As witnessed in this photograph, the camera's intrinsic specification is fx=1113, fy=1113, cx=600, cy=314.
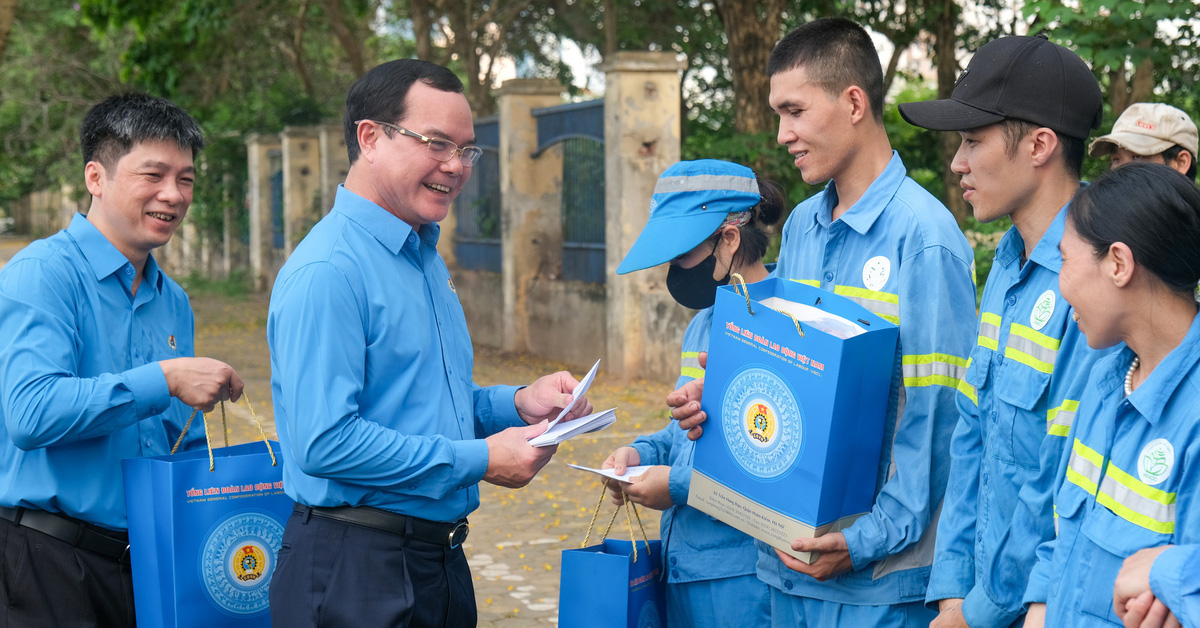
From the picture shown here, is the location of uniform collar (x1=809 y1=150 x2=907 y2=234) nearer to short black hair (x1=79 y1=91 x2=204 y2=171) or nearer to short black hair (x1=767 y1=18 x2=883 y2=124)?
short black hair (x1=767 y1=18 x2=883 y2=124)

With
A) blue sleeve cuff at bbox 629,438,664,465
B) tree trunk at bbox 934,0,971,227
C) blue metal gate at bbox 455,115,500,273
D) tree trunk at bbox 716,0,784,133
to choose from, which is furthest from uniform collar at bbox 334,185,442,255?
tree trunk at bbox 934,0,971,227

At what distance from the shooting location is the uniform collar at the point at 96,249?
2881mm

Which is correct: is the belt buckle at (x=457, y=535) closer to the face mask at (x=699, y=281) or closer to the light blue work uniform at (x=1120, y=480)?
the face mask at (x=699, y=281)

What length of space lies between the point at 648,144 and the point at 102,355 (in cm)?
833

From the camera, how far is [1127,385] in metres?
1.94

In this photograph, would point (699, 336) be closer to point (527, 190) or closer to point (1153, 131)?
point (1153, 131)

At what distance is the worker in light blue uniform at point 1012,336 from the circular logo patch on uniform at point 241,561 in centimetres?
161

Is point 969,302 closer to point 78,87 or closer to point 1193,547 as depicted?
point 1193,547

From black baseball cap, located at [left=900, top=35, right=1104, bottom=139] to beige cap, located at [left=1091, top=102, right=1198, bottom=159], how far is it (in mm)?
2514

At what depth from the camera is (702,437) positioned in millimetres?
2578

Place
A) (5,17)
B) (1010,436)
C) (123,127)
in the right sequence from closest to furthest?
1. (1010,436)
2. (123,127)
3. (5,17)

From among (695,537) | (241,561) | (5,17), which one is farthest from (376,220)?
(5,17)

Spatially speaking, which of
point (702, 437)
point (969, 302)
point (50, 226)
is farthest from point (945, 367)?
point (50, 226)

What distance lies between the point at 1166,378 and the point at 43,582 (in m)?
2.54
